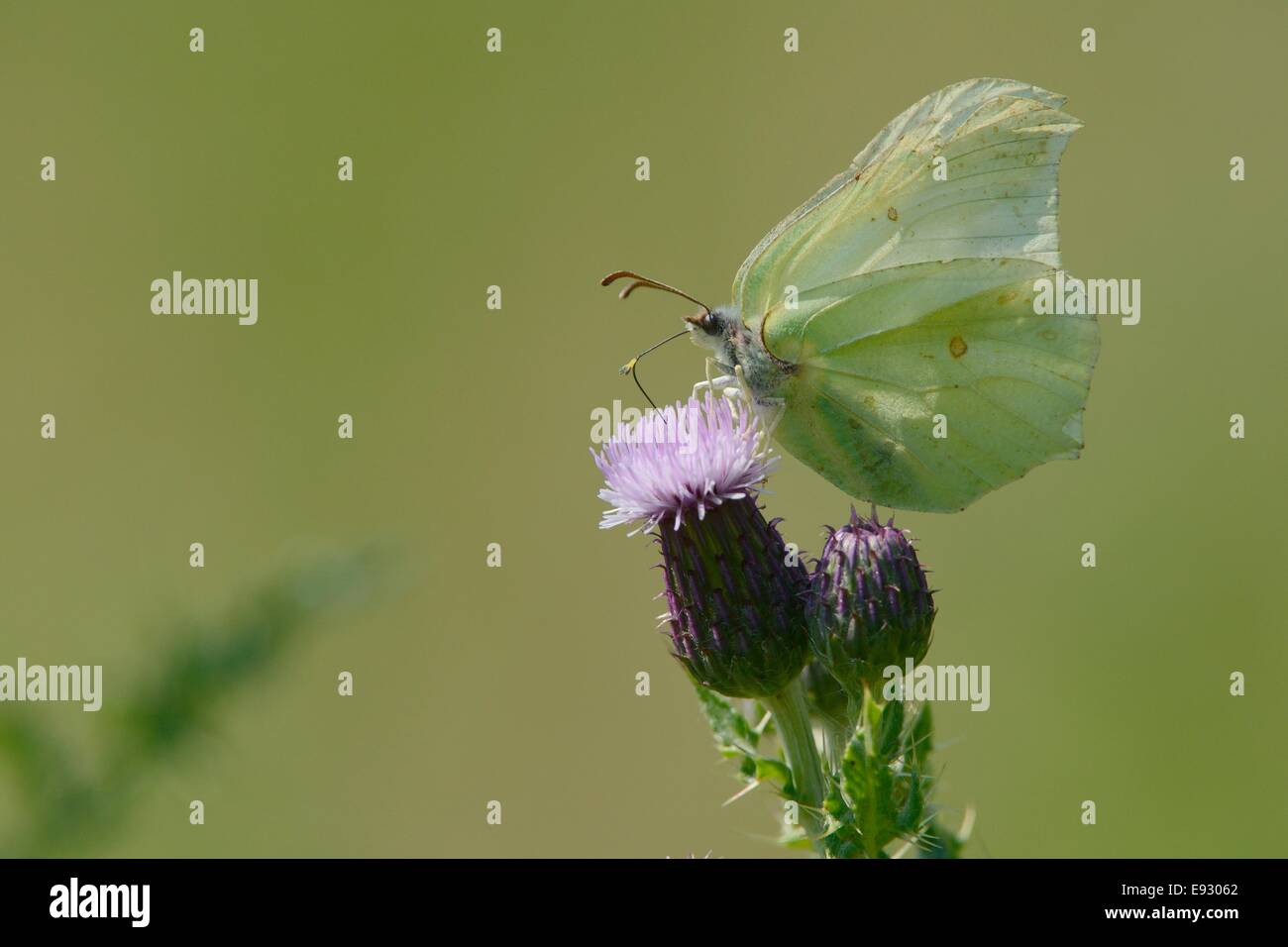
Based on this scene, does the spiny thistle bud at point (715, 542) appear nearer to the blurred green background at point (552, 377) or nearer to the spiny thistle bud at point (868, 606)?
the spiny thistle bud at point (868, 606)

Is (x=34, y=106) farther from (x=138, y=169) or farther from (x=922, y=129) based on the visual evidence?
(x=922, y=129)

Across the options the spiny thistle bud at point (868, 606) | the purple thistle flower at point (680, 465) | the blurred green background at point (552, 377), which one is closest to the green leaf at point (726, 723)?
the spiny thistle bud at point (868, 606)

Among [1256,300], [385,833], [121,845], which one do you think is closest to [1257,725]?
[1256,300]

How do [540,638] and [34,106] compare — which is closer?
[540,638]

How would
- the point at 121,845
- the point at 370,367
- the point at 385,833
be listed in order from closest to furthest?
the point at 121,845
the point at 385,833
the point at 370,367

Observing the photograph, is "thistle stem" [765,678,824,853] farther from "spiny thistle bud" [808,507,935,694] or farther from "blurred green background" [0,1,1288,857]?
"blurred green background" [0,1,1288,857]

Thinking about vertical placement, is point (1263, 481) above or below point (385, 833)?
above

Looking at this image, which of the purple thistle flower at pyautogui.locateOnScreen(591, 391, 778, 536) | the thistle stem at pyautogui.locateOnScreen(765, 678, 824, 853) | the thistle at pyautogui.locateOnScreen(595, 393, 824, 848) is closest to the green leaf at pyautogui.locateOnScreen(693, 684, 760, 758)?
the thistle at pyautogui.locateOnScreen(595, 393, 824, 848)
